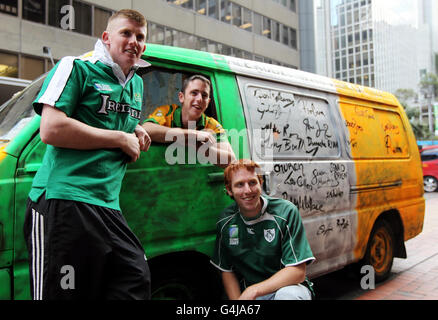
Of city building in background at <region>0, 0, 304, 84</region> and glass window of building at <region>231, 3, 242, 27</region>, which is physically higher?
glass window of building at <region>231, 3, 242, 27</region>

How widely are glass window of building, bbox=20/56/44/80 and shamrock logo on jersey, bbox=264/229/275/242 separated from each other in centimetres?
1470

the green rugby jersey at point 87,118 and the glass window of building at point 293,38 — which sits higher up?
the glass window of building at point 293,38

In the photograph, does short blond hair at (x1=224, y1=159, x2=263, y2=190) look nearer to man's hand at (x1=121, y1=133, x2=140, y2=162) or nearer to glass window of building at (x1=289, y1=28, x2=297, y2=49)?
man's hand at (x1=121, y1=133, x2=140, y2=162)

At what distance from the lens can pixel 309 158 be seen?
3.48 meters

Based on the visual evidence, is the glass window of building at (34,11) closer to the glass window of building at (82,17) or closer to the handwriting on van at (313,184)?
the glass window of building at (82,17)

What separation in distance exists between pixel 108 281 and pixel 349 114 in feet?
10.2

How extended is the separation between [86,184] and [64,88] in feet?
1.33

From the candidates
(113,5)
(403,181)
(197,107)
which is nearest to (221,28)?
(113,5)

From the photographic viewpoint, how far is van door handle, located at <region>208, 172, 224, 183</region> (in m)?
2.70

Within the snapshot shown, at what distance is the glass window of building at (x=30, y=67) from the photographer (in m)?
14.7

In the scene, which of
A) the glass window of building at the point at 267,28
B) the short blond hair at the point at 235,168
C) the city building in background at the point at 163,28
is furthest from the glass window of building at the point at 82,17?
the short blond hair at the point at 235,168

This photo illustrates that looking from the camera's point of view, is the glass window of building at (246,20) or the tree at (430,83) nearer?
the glass window of building at (246,20)

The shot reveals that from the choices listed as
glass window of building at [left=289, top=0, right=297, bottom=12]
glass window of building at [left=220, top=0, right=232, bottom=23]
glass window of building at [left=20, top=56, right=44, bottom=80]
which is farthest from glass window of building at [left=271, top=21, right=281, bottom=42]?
glass window of building at [left=20, top=56, right=44, bottom=80]
